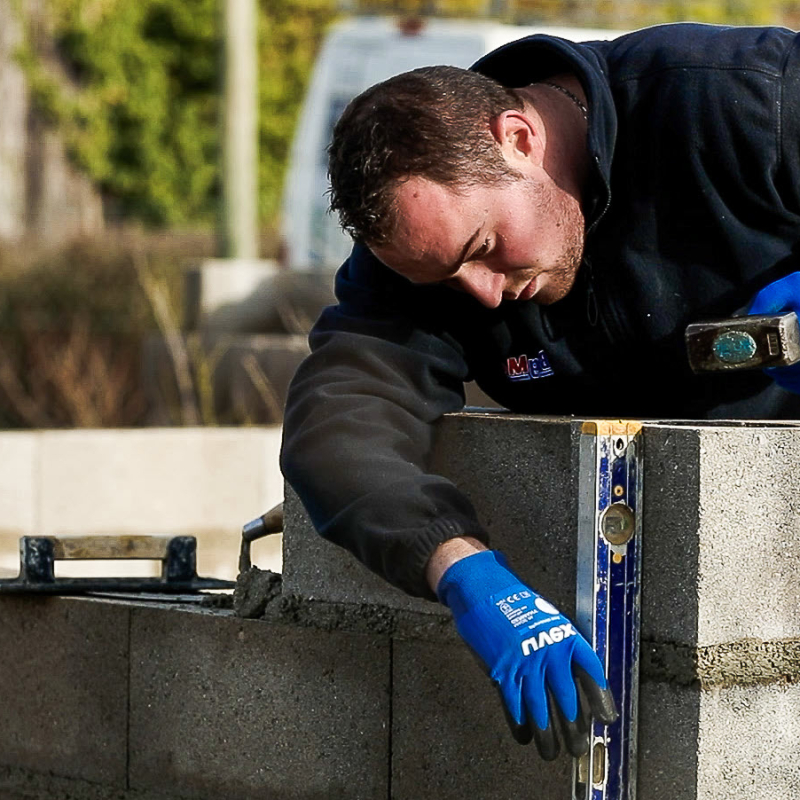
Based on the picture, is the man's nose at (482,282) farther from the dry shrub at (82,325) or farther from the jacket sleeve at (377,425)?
the dry shrub at (82,325)

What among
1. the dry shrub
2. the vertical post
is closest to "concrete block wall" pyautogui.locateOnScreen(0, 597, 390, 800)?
the dry shrub

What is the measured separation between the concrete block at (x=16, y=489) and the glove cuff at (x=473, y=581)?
414cm

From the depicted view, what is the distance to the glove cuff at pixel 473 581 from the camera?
265 cm

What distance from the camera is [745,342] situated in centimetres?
278

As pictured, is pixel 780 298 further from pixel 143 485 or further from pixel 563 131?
pixel 143 485

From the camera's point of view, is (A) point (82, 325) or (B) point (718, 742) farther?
(A) point (82, 325)

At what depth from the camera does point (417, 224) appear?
288cm

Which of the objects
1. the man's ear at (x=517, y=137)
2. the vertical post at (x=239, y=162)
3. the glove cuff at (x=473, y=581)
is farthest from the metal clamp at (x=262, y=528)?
the vertical post at (x=239, y=162)

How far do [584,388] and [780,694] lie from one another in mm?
745

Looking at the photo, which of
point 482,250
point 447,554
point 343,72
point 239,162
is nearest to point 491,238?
point 482,250

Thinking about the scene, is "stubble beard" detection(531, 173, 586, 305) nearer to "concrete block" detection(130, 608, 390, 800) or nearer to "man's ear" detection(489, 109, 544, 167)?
"man's ear" detection(489, 109, 544, 167)

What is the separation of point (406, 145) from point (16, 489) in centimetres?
411

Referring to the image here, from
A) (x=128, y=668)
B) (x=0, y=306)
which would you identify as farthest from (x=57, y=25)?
(x=128, y=668)

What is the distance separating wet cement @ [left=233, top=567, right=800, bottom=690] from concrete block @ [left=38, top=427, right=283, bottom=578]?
3.21 m
